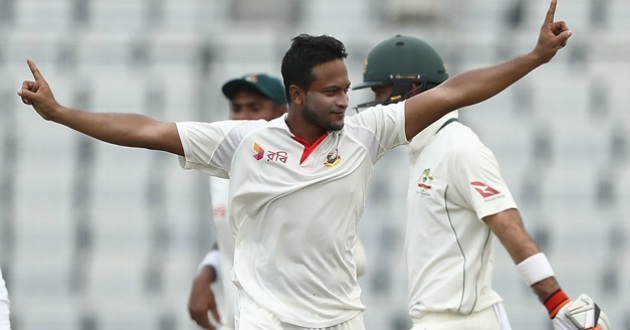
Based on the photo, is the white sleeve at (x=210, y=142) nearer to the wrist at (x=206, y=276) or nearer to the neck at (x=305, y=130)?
the neck at (x=305, y=130)

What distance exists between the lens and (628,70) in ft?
43.5

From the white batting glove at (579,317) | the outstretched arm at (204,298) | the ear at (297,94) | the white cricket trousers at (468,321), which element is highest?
the ear at (297,94)

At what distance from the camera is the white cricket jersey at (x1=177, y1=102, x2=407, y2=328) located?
4.61 m

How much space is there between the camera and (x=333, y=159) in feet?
15.3

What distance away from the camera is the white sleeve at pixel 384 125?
15.5ft

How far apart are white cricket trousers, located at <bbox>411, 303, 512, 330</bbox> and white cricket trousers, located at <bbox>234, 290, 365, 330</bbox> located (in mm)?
684

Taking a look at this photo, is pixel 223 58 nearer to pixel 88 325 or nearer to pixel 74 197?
pixel 74 197

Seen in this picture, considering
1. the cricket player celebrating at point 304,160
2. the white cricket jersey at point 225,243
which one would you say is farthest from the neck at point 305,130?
the white cricket jersey at point 225,243

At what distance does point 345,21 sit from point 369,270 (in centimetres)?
263

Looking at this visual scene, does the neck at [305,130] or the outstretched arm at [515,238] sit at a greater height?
the neck at [305,130]

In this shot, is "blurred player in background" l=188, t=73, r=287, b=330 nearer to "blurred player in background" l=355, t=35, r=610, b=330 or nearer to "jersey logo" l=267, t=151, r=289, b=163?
"blurred player in background" l=355, t=35, r=610, b=330

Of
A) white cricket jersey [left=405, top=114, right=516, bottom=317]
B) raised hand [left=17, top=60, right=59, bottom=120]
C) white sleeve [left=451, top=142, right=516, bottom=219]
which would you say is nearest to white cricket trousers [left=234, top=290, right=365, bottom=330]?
white cricket jersey [left=405, top=114, right=516, bottom=317]

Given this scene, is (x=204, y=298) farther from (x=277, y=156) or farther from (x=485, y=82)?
(x=485, y=82)

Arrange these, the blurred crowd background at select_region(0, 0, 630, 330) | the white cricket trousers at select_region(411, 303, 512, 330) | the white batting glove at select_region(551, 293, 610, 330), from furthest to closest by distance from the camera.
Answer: the blurred crowd background at select_region(0, 0, 630, 330)
the white cricket trousers at select_region(411, 303, 512, 330)
the white batting glove at select_region(551, 293, 610, 330)
